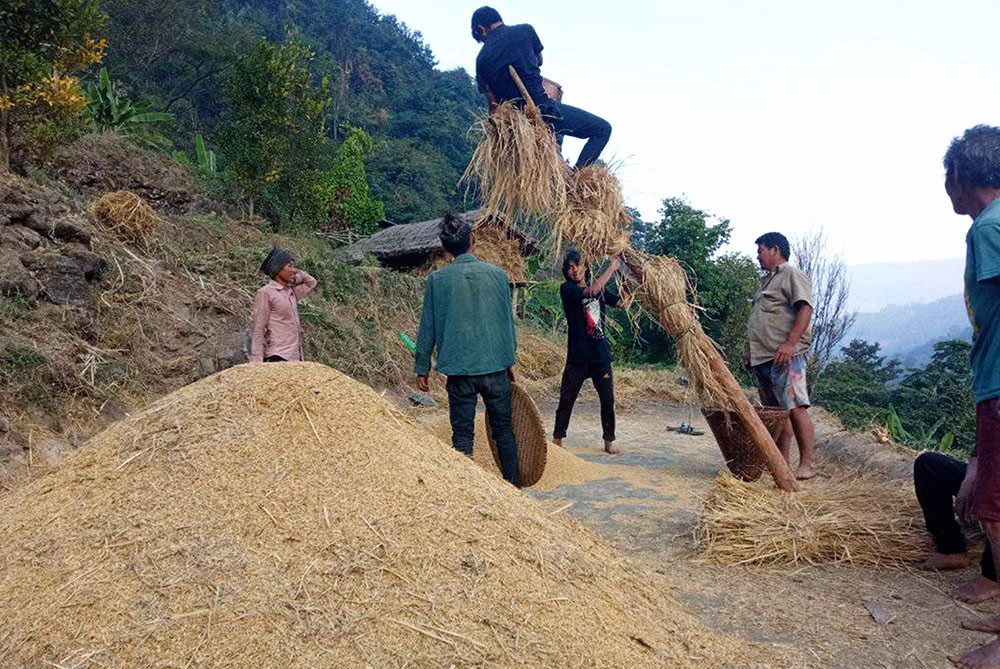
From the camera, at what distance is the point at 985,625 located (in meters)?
2.34

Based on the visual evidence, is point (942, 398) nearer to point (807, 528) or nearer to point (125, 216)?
point (807, 528)

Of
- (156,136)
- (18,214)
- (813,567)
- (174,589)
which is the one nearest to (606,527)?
(813,567)

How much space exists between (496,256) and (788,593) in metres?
12.2

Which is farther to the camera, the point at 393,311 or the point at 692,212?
the point at 692,212

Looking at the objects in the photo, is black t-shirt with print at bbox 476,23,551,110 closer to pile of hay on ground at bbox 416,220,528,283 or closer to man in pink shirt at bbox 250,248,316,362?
man in pink shirt at bbox 250,248,316,362

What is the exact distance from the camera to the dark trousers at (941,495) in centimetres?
283

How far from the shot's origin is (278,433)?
2.38 meters

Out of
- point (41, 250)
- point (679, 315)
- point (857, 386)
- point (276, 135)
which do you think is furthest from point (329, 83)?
point (857, 386)

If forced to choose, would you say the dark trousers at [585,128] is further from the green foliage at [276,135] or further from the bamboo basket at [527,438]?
the green foliage at [276,135]

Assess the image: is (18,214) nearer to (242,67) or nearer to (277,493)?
(277,493)

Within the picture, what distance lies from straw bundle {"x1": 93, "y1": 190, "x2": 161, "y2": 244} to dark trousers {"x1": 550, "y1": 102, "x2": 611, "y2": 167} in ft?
16.1

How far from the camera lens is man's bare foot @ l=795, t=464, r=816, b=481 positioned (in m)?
4.39

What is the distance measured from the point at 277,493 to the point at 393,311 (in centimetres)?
849

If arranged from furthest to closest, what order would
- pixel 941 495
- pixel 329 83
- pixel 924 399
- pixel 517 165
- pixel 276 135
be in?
pixel 329 83 < pixel 276 135 < pixel 924 399 < pixel 517 165 < pixel 941 495
